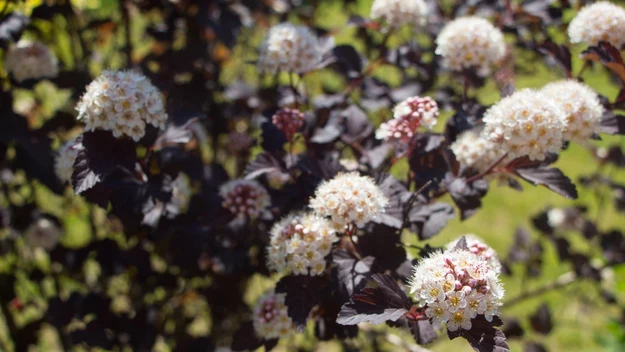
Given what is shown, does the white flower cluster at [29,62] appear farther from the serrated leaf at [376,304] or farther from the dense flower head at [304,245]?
the serrated leaf at [376,304]

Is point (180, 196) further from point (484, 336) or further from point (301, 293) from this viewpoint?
point (484, 336)

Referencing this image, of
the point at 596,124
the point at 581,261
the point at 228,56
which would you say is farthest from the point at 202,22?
the point at 581,261

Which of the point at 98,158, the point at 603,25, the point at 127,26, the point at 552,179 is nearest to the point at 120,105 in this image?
the point at 98,158

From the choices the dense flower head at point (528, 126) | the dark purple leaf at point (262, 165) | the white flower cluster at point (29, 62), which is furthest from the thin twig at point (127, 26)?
the dense flower head at point (528, 126)

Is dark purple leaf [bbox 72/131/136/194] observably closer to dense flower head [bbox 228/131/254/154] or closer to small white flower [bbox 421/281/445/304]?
small white flower [bbox 421/281/445/304]

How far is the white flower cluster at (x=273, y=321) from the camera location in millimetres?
1729

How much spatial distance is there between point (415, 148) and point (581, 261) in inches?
68.1

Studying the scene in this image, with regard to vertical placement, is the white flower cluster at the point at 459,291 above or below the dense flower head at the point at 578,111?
below

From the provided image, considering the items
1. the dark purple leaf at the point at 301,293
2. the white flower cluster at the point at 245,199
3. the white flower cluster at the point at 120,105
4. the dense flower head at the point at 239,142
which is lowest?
the dense flower head at the point at 239,142

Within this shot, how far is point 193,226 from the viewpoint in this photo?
1.86 m

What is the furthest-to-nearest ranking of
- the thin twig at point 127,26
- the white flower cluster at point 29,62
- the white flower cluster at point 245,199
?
the thin twig at point 127,26 < the white flower cluster at point 29,62 < the white flower cluster at point 245,199

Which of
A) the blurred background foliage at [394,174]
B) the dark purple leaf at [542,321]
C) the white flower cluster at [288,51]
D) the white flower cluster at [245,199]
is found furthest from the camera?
the dark purple leaf at [542,321]

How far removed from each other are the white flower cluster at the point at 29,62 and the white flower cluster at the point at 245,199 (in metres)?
0.97

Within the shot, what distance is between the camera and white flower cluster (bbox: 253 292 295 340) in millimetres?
1729
